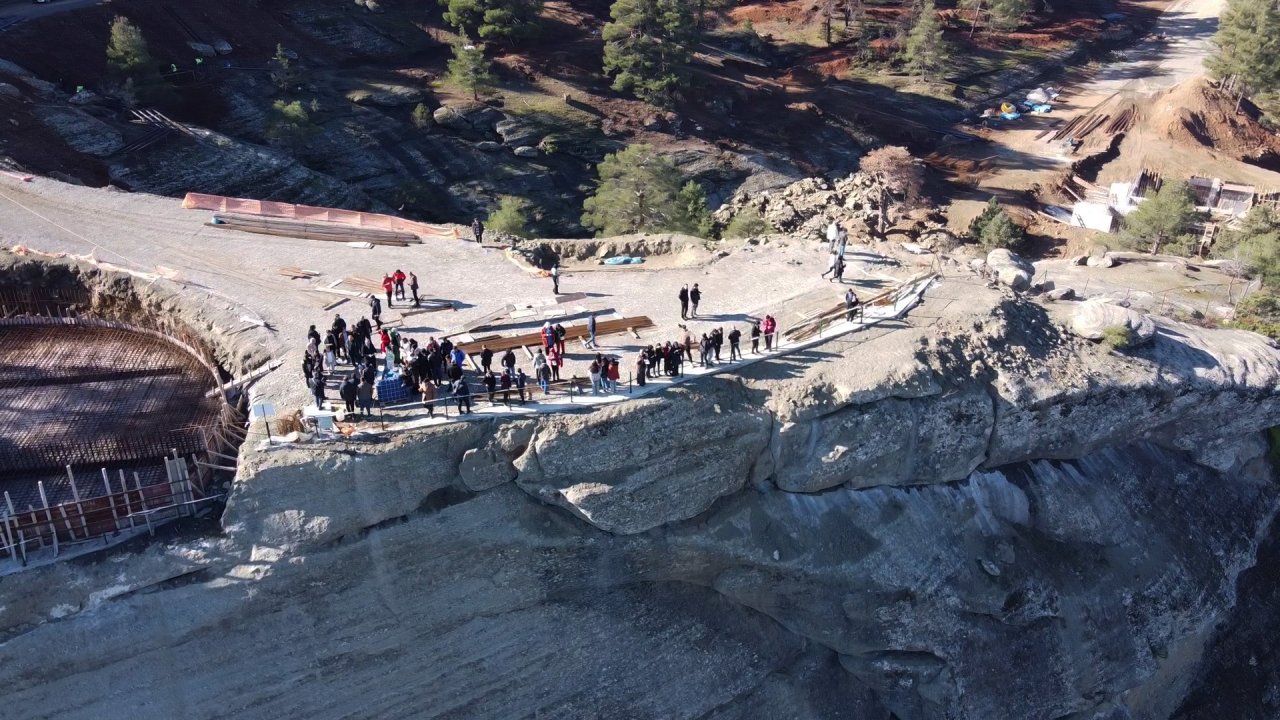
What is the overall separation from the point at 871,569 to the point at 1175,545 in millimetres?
11603

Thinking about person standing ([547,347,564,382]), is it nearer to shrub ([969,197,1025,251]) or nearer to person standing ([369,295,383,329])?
person standing ([369,295,383,329])

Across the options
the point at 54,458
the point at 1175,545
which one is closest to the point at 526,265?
the point at 54,458

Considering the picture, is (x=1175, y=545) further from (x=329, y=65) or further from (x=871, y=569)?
(x=329, y=65)

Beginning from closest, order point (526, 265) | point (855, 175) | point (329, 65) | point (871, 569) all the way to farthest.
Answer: point (871, 569), point (526, 265), point (855, 175), point (329, 65)

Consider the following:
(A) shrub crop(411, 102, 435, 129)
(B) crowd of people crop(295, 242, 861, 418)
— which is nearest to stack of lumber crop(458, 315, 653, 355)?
(B) crowd of people crop(295, 242, 861, 418)

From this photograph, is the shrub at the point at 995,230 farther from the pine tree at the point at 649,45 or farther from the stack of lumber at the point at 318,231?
the stack of lumber at the point at 318,231

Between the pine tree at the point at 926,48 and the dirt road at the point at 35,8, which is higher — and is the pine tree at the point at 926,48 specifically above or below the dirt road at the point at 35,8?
below

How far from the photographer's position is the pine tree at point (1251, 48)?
7350cm

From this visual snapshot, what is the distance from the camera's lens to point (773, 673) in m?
26.0

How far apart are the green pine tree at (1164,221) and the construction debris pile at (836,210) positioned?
35.4 ft

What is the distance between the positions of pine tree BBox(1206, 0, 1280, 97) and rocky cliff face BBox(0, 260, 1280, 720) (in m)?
56.0

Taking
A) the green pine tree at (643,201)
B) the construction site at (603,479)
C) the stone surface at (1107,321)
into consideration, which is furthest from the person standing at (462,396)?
the green pine tree at (643,201)

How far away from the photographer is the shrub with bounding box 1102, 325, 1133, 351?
28766 mm

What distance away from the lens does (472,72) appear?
63000 mm
